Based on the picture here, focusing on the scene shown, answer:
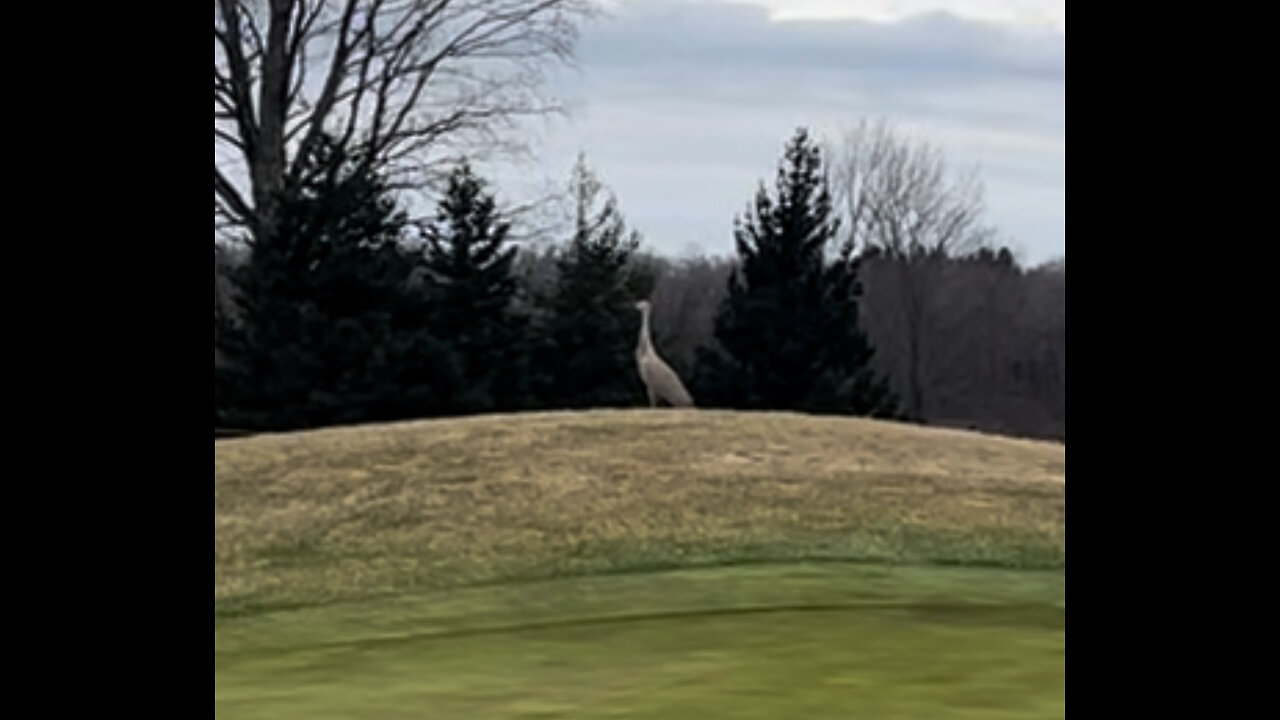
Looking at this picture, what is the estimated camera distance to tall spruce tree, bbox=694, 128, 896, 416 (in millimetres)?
5930

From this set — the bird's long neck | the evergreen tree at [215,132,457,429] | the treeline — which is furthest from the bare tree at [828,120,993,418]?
the evergreen tree at [215,132,457,429]

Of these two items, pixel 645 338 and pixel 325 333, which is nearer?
pixel 645 338

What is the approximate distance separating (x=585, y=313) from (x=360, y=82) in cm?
168

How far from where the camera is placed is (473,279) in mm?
6316

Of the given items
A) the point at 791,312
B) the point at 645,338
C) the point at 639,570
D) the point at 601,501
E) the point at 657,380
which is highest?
the point at 791,312

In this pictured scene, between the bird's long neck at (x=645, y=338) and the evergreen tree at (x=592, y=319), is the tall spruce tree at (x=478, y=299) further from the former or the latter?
the bird's long neck at (x=645, y=338)

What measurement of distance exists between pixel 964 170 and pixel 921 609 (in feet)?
8.43

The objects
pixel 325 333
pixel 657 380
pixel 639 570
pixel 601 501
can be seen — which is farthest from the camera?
pixel 325 333

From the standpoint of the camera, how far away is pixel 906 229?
5.80 m

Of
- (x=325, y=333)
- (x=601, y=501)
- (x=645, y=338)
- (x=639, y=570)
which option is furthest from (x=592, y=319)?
(x=639, y=570)

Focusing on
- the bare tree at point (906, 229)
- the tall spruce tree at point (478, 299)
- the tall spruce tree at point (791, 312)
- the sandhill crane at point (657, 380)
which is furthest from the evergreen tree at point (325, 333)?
the bare tree at point (906, 229)

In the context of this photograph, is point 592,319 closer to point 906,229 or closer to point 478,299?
point 478,299

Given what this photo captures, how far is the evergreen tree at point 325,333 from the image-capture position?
600 centimetres
